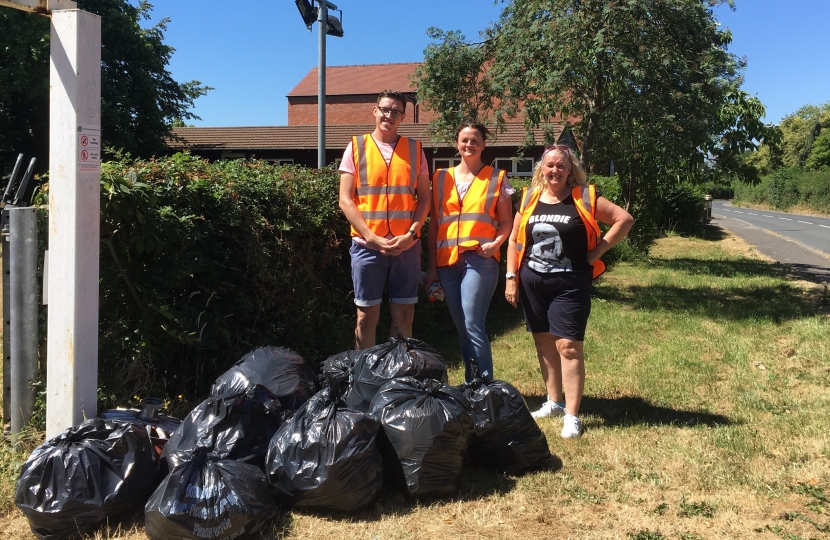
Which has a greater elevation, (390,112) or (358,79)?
(358,79)

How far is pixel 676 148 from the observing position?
9547 mm

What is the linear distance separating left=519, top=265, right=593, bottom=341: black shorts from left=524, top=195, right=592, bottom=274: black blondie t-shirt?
44mm

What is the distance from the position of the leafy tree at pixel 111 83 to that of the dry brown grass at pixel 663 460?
18.1 m

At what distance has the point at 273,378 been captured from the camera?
3752 mm

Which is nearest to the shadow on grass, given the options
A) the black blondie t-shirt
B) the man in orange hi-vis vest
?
the black blondie t-shirt

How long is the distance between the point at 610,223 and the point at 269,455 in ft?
7.88

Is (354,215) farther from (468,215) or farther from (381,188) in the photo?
(468,215)

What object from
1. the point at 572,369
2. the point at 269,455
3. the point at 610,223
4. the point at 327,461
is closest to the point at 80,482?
the point at 269,455

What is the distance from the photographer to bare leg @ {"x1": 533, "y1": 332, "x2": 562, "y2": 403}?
4.40 meters

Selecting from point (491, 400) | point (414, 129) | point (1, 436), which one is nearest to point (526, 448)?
point (491, 400)

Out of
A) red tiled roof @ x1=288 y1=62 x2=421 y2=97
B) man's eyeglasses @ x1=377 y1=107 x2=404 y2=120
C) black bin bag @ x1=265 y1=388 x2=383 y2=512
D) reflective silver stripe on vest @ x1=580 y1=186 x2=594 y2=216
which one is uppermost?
red tiled roof @ x1=288 y1=62 x2=421 y2=97

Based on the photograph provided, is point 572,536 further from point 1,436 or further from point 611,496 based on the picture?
point 1,436

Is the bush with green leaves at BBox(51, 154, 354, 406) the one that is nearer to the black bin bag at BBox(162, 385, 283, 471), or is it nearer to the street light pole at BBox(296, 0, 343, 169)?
the black bin bag at BBox(162, 385, 283, 471)

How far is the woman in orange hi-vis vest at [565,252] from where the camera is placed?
4.13 m
